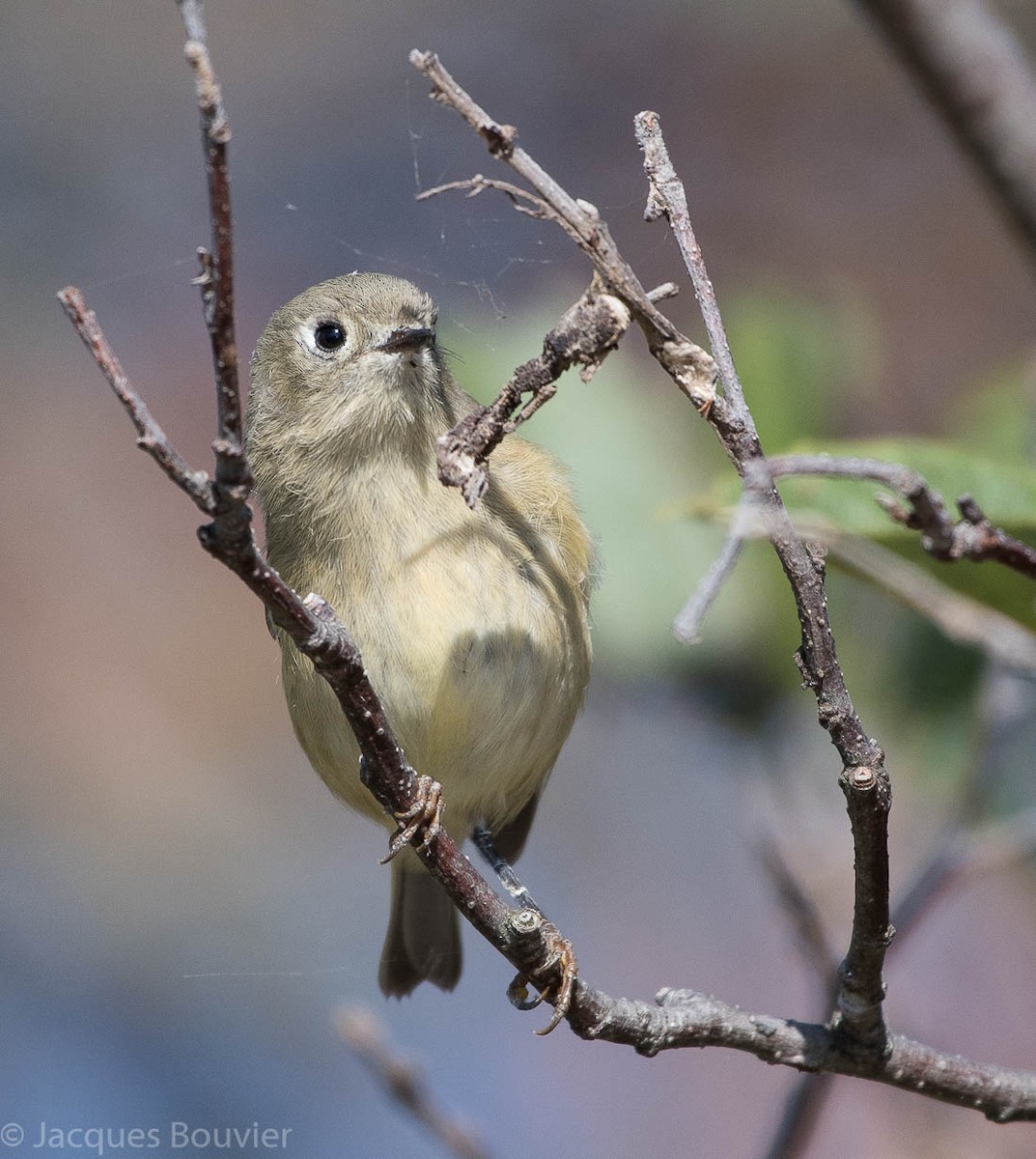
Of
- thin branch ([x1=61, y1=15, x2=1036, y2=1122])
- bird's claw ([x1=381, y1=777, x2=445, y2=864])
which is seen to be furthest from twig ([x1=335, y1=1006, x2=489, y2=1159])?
bird's claw ([x1=381, y1=777, x2=445, y2=864])

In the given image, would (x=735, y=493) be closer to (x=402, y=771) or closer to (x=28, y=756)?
(x=402, y=771)

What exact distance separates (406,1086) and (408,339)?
3.88 ft

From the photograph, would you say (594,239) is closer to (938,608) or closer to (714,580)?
(714,580)

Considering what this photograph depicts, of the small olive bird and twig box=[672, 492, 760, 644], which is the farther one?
the small olive bird

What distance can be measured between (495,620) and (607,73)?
15.0 ft

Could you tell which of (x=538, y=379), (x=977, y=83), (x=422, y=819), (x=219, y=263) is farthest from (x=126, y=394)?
(x=977, y=83)

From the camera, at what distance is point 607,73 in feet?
20.3

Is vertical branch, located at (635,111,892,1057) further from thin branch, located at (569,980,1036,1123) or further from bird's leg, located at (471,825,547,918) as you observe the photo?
bird's leg, located at (471,825,547,918)

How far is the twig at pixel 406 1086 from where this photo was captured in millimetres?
2164

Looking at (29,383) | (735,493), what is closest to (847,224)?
(29,383)

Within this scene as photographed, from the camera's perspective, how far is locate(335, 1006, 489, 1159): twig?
7.10 ft

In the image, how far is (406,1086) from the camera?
2205mm

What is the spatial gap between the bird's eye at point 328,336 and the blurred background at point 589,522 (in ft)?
0.94

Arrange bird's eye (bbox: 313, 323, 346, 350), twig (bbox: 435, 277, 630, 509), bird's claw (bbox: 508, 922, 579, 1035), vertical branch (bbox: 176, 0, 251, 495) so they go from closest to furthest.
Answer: vertical branch (bbox: 176, 0, 251, 495)
twig (bbox: 435, 277, 630, 509)
bird's claw (bbox: 508, 922, 579, 1035)
bird's eye (bbox: 313, 323, 346, 350)
